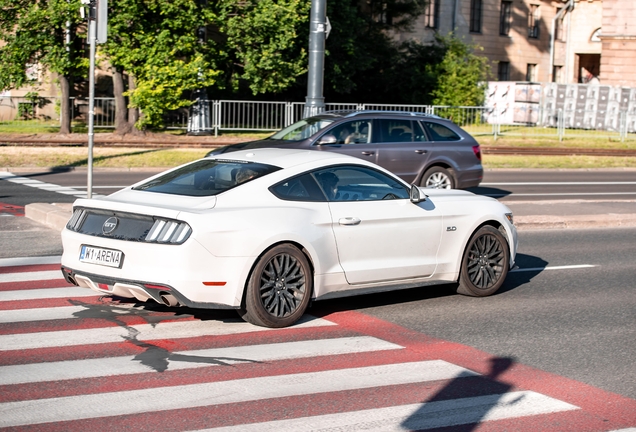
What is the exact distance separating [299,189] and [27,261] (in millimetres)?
3945

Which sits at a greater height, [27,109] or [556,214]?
[27,109]

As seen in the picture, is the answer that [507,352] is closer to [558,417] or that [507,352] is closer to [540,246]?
[558,417]

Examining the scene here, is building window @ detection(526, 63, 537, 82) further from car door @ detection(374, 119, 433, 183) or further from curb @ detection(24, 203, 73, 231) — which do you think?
curb @ detection(24, 203, 73, 231)

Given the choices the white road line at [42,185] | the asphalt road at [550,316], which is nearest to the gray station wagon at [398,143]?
the white road line at [42,185]

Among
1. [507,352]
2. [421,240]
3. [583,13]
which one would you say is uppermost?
[583,13]

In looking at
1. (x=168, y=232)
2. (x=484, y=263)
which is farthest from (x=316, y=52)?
(x=168, y=232)

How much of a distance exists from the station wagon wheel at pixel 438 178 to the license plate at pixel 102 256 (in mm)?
10391

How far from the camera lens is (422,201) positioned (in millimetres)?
9109

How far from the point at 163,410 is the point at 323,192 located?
3189mm

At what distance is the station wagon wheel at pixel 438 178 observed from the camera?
57.6 feet

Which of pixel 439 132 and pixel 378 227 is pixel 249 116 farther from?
pixel 378 227

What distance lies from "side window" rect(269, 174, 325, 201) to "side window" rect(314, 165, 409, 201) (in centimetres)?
9

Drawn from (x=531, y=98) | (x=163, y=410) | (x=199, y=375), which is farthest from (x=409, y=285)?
(x=531, y=98)

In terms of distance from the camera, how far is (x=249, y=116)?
113 ft
